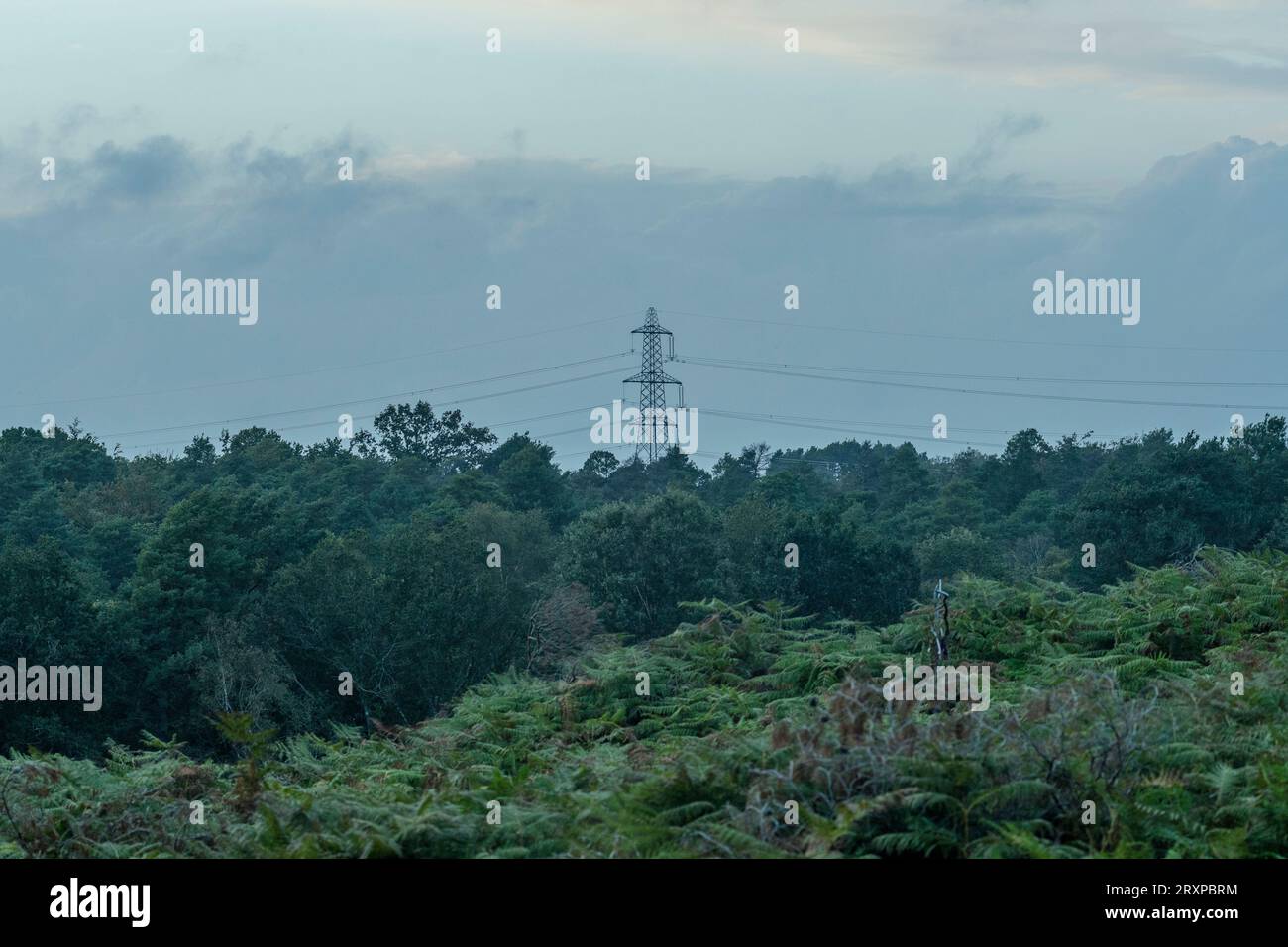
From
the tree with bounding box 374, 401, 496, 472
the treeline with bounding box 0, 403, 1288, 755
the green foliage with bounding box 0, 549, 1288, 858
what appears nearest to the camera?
the green foliage with bounding box 0, 549, 1288, 858

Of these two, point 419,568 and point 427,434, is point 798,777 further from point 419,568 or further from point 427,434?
point 427,434

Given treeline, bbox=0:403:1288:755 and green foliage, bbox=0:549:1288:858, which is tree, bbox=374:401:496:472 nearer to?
A: treeline, bbox=0:403:1288:755

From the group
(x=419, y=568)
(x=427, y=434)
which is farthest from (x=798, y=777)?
(x=427, y=434)

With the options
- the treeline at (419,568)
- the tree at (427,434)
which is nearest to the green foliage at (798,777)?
the treeline at (419,568)

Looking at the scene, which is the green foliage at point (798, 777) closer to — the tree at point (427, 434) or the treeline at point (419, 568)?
the treeline at point (419, 568)

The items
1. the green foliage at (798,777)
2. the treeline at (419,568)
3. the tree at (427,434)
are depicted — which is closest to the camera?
the green foliage at (798,777)

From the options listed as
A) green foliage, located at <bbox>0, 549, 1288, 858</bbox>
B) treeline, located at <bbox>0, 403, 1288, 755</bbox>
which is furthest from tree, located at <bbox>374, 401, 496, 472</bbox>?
green foliage, located at <bbox>0, 549, 1288, 858</bbox>

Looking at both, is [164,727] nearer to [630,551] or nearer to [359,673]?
[359,673]
